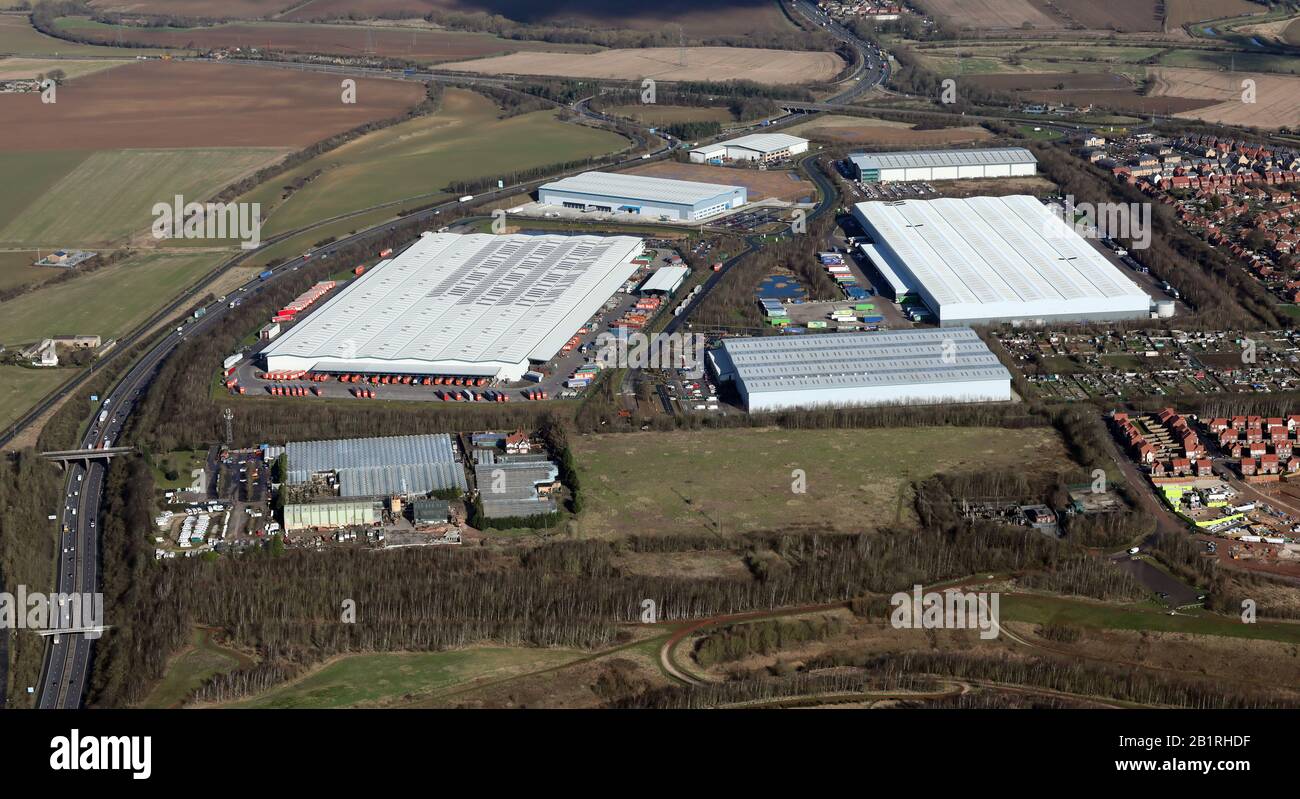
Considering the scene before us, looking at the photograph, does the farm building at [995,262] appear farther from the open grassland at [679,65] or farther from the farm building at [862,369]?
the open grassland at [679,65]

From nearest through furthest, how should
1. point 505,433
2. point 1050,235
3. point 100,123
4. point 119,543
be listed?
1. point 119,543
2. point 505,433
3. point 1050,235
4. point 100,123

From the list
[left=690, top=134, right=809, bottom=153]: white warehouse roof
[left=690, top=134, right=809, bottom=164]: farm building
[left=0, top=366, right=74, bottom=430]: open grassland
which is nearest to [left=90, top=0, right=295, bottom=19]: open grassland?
[left=690, top=134, right=809, bottom=153]: white warehouse roof

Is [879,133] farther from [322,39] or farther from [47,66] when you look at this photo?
[47,66]

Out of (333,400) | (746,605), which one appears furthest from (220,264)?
(746,605)

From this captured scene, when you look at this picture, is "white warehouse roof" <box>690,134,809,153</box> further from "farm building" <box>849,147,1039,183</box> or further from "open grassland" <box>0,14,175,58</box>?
"open grassland" <box>0,14,175,58</box>

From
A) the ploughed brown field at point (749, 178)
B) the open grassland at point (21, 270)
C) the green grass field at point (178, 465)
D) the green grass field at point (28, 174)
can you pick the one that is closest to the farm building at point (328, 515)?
the green grass field at point (178, 465)

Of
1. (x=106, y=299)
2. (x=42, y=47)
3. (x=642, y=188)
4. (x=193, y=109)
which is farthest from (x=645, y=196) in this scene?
(x=42, y=47)

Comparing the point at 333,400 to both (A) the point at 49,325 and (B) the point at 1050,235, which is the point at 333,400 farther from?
(B) the point at 1050,235
